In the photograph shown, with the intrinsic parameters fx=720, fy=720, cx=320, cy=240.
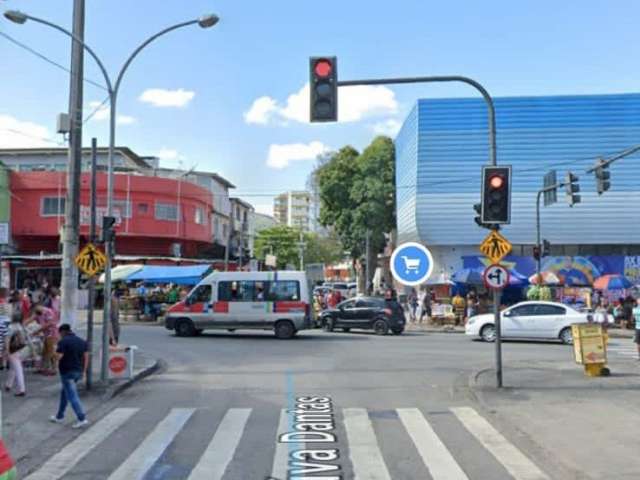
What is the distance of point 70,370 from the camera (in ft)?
33.9

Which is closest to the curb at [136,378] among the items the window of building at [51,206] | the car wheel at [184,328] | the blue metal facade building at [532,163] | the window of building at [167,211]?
the car wheel at [184,328]

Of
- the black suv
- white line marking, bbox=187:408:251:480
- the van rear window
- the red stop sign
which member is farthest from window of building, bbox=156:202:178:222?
white line marking, bbox=187:408:251:480

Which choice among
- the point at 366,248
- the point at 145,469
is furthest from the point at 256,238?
the point at 145,469

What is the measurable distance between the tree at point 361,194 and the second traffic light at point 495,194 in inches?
1487

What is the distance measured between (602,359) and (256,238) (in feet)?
278

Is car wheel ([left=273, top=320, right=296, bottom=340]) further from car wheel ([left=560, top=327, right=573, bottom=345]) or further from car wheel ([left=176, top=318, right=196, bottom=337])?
car wheel ([left=560, top=327, right=573, bottom=345])

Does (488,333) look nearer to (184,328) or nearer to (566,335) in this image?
(566,335)

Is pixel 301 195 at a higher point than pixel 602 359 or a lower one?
higher

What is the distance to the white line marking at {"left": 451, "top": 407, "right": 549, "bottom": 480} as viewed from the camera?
300 inches

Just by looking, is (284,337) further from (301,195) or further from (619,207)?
(301,195)

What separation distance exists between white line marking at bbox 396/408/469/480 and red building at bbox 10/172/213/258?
32328 millimetres

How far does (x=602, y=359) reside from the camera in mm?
14758

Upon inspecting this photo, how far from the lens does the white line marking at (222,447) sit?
7.61m

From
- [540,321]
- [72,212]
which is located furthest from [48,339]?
[540,321]
